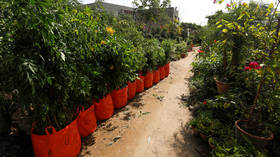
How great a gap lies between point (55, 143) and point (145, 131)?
1.43 metres

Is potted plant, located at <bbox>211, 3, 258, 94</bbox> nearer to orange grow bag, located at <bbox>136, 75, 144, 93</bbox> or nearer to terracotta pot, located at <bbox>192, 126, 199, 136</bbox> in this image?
terracotta pot, located at <bbox>192, 126, 199, 136</bbox>

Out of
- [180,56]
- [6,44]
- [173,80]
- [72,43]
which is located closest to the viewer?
[6,44]

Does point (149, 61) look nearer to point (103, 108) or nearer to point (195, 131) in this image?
point (103, 108)

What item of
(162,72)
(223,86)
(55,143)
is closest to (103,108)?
(55,143)

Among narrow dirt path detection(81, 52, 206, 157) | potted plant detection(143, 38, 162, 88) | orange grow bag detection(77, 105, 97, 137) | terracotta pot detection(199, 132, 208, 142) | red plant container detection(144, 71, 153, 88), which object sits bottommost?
narrow dirt path detection(81, 52, 206, 157)

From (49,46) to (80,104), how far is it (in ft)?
3.57

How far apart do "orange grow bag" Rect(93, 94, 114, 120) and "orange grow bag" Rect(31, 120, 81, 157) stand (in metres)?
0.79

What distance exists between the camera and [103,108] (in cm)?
271

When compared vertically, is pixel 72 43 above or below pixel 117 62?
above

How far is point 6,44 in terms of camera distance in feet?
4.22

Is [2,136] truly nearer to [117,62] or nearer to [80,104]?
[80,104]

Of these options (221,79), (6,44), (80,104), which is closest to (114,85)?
(80,104)

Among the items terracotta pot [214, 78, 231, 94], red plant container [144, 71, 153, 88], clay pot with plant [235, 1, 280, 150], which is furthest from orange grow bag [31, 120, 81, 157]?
red plant container [144, 71, 153, 88]

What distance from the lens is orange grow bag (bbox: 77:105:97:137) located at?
2215mm
